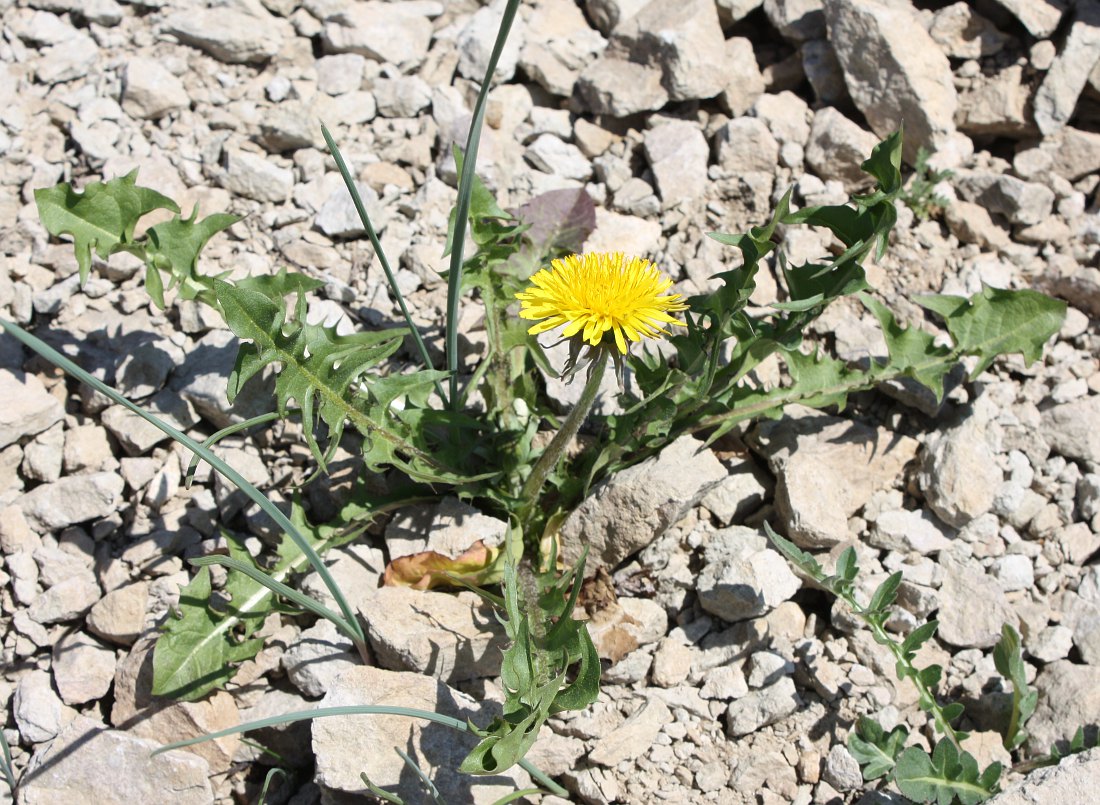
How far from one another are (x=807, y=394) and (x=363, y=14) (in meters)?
2.89

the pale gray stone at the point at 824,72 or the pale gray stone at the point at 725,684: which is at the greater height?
the pale gray stone at the point at 824,72

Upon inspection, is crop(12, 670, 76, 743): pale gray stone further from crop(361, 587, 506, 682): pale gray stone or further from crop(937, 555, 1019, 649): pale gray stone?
crop(937, 555, 1019, 649): pale gray stone

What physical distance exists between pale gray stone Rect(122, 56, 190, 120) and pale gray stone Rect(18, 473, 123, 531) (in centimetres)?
183

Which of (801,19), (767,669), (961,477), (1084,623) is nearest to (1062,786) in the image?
(1084,623)

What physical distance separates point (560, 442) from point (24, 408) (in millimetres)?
2021

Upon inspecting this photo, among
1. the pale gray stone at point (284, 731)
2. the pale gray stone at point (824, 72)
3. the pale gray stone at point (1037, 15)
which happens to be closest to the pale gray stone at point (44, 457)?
the pale gray stone at point (284, 731)

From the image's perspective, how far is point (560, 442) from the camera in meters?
2.92

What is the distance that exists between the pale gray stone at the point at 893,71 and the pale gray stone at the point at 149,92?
302cm

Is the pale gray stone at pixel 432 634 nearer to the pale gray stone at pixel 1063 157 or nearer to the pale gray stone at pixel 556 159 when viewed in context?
the pale gray stone at pixel 556 159

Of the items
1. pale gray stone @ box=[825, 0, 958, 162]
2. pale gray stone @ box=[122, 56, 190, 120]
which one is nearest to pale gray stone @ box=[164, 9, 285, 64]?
pale gray stone @ box=[122, 56, 190, 120]

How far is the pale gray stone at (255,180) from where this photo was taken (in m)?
4.12

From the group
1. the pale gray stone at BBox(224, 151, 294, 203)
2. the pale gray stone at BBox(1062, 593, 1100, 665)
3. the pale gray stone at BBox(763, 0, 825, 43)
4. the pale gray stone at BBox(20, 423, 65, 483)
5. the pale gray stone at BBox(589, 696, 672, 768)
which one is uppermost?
the pale gray stone at BBox(763, 0, 825, 43)

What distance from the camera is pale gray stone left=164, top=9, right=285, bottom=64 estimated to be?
4445 mm

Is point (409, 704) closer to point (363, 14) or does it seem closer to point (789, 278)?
point (789, 278)
